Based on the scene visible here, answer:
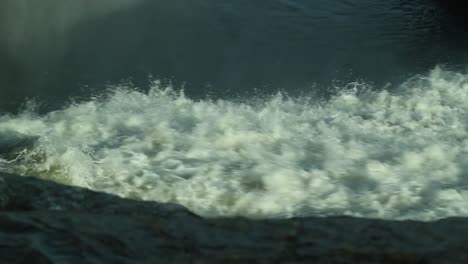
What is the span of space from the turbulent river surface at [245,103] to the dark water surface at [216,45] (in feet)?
0.13

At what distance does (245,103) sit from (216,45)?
2425mm

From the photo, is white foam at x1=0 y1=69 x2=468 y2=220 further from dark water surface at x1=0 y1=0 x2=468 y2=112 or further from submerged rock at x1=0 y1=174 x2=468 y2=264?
submerged rock at x1=0 y1=174 x2=468 y2=264

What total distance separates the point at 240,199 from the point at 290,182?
0.75 m

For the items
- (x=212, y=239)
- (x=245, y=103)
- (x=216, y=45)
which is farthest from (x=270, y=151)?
(x=216, y=45)

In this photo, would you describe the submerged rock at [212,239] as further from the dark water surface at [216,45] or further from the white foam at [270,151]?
the dark water surface at [216,45]

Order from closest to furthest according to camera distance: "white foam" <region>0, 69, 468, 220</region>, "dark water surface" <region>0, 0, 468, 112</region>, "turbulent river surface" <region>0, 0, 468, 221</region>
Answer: "white foam" <region>0, 69, 468, 220</region>
"turbulent river surface" <region>0, 0, 468, 221</region>
"dark water surface" <region>0, 0, 468, 112</region>

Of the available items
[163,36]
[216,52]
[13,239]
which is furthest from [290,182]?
[163,36]

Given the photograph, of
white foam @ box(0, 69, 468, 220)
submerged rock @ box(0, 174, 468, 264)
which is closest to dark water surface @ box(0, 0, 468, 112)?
white foam @ box(0, 69, 468, 220)

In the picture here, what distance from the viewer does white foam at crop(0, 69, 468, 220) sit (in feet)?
22.8

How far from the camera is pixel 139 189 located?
7.02 m

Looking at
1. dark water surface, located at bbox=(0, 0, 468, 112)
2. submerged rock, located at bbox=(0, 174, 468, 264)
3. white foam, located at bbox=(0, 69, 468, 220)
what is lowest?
submerged rock, located at bbox=(0, 174, 468, 264)

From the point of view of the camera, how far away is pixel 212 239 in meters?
4.85

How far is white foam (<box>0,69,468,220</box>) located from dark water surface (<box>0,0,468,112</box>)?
724 millimetres

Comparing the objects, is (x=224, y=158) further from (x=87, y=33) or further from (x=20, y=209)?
(x=87, y=33)
